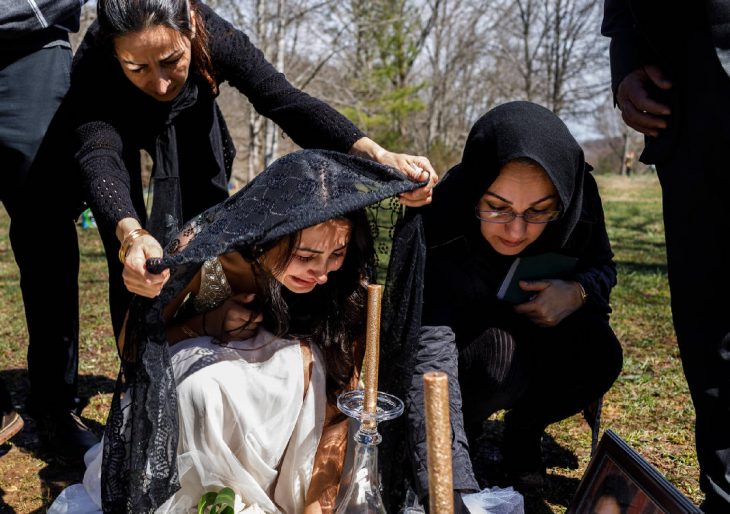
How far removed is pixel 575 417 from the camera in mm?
2850

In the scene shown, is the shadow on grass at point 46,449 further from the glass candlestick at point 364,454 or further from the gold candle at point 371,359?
the gold candle at point 371,359

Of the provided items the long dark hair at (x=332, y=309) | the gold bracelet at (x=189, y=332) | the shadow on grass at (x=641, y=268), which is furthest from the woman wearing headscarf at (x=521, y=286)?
the shadow on grass at (x=641, y=268)

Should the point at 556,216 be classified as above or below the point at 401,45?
below

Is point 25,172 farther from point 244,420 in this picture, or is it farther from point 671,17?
point 671,17

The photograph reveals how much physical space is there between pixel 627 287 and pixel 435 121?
22.0 m

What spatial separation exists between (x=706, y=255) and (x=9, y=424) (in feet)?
6.82

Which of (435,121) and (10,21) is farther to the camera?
(435,121)

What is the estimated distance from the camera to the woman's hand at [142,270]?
150 cm

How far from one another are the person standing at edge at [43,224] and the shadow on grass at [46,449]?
0.05 m

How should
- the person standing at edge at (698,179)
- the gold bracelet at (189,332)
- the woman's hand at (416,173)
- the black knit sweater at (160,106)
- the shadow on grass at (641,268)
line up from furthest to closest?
1. the shadow on grass at (641,268)
2. the black knit sweater at (160,106)
3. the gold bracelet at (189,332)
4. the woman's hand at (416,173)
5. the person standing at edge at (698,179)

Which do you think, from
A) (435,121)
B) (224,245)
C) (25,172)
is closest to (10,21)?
(25,172)

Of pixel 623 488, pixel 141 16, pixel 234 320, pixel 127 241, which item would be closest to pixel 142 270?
pixel 127 241

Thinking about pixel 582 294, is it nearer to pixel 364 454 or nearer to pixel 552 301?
pixel 552 301

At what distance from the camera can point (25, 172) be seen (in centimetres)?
221
